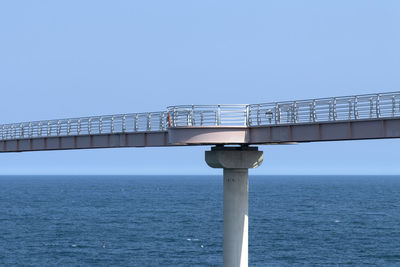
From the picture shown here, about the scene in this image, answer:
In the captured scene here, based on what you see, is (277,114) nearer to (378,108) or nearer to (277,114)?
(277,114)

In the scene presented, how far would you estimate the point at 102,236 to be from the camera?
97.8 m

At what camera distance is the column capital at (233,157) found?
138 feet

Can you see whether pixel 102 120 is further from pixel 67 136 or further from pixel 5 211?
pixel 5 211

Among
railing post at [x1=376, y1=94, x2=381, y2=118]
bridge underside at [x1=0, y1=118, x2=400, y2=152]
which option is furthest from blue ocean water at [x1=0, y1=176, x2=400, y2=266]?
railing post at [x1=376, y1=94, x2=381, y2=118]

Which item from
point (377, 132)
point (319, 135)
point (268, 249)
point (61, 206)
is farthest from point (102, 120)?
point (61, 206)

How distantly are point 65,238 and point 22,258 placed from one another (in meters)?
17.2

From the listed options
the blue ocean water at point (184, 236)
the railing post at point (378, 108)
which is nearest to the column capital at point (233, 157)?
the railing post at point (378, 108)

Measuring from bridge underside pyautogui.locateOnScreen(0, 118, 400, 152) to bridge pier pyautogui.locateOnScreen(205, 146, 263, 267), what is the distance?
1.59 meters

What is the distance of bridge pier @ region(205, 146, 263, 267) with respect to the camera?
41.2m

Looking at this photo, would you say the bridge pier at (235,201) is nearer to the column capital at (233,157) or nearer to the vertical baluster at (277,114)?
the column capital at (233,157)

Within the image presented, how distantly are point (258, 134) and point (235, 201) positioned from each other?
13.8 ft

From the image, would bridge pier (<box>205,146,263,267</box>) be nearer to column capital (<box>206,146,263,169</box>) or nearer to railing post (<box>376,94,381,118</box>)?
column capital (<box>206,146,263,169</box>)

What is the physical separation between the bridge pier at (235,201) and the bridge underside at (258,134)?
1.59 m

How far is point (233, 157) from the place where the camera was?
42.1 metres
